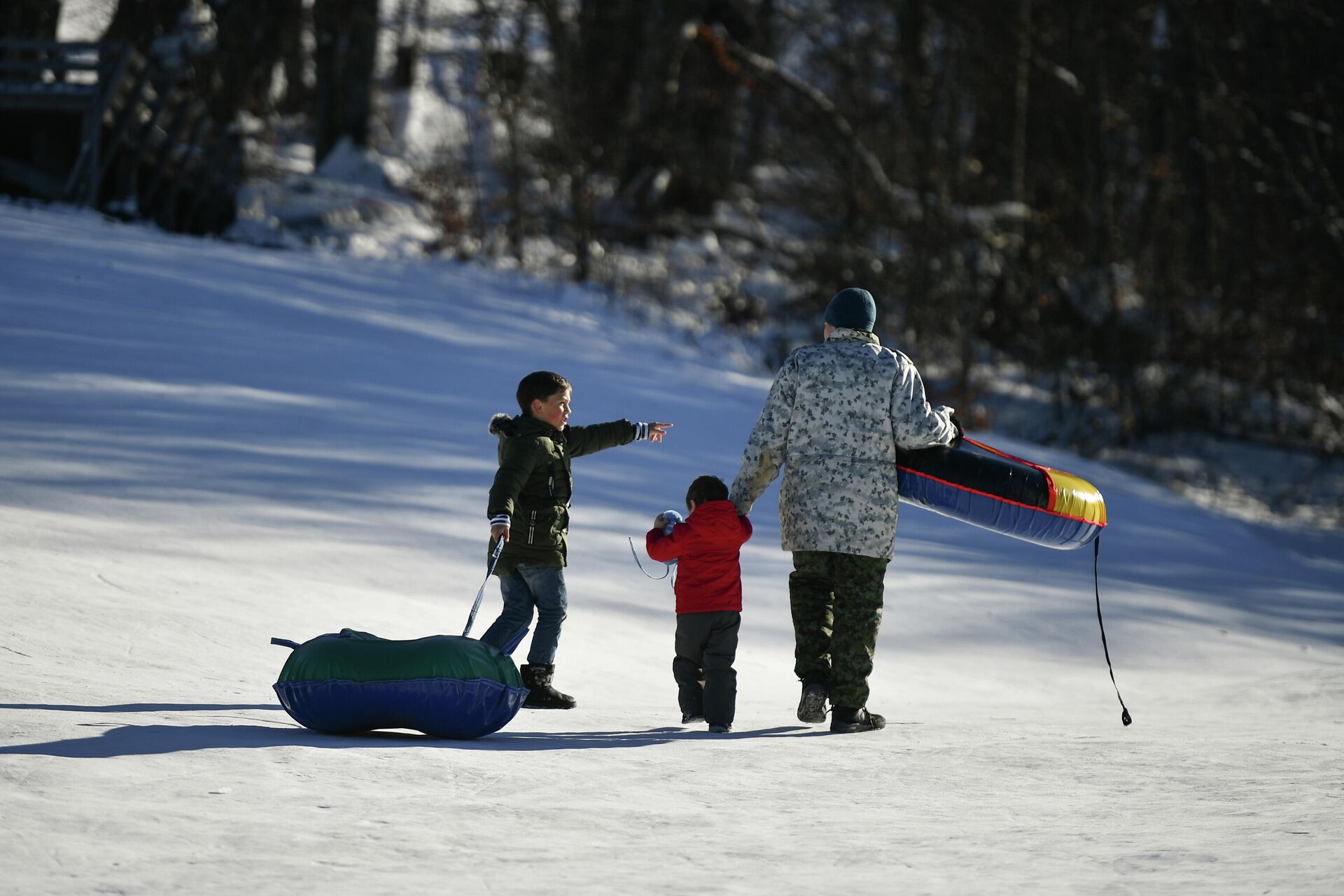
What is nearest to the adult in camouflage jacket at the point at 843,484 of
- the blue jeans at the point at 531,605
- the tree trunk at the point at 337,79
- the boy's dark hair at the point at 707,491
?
the boy's dark hair at the point at 707,491

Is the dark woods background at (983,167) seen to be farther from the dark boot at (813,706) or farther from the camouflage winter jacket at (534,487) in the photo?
the camouflage winter jacket at (534,487)

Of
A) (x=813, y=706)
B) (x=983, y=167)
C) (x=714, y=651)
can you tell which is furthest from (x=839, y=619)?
(x=983, y=167)

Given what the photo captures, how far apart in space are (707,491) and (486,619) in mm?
2103

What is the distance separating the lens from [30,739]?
3.75 metres

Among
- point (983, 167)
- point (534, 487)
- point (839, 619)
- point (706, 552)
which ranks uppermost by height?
point (983, 167)

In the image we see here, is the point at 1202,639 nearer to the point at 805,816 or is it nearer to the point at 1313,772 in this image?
the point at 1313,772

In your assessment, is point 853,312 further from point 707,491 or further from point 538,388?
point 538,388

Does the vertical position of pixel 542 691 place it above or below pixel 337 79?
below

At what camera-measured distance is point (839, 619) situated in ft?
17.8

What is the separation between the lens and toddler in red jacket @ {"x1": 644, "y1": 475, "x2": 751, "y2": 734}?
5.27m

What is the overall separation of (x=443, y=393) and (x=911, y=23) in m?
15.9

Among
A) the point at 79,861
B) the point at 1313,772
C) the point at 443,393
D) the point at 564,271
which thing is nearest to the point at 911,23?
the point at 564,271

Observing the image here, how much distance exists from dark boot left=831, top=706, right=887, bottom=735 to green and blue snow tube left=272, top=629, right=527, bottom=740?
151 centimetres

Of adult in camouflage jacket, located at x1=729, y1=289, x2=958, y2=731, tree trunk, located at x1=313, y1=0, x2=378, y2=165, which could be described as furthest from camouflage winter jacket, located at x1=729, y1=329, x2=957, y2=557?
tree trunk, located at x1=313, y1=0, x2=378, y2=165
